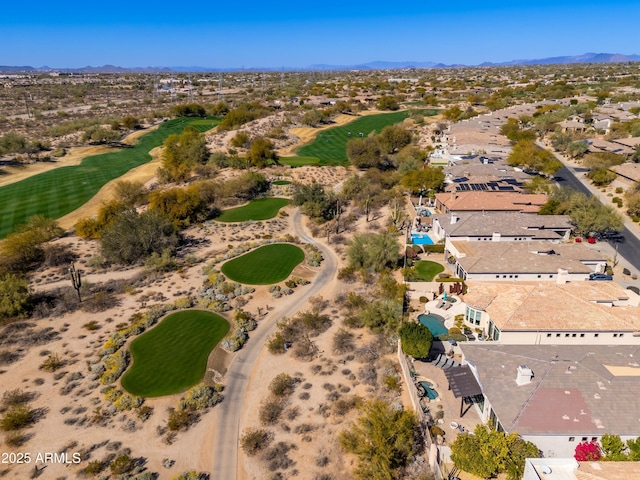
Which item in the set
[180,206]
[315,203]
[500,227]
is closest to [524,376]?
[500,227]

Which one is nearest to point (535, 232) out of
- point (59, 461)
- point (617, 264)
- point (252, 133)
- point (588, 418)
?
point (617, 264)

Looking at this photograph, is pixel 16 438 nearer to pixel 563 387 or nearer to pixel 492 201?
pixel 563 387

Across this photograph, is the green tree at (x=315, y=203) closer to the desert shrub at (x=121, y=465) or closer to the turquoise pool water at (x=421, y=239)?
the turquoise pool water at (x=421, y=239)

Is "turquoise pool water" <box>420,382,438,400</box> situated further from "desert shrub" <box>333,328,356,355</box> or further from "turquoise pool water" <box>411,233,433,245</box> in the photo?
"turquoise pool water" <box>411,233,433,245</box>

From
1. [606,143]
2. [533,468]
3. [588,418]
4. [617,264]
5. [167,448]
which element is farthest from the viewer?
[606,143]

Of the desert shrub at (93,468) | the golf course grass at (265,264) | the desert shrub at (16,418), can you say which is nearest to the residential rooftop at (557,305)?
the golf course grass at (265,264)

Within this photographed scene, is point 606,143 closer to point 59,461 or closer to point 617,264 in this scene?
point 617,264

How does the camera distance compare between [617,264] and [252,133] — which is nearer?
[617,264]
